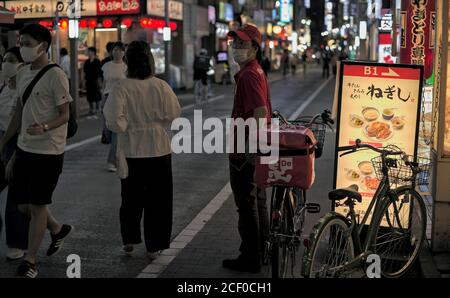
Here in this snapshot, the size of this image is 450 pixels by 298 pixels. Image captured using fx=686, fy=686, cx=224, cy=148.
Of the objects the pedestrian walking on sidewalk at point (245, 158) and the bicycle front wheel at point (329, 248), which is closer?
the bicycle front wheel at point (329, 248)

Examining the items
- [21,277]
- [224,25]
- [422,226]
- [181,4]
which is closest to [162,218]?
[21,277]

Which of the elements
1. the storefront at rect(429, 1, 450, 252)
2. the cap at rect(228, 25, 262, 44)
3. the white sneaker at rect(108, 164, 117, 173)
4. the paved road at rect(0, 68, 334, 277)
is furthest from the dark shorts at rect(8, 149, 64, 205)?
the white sneaker at rect(108, 164, 117, 173)

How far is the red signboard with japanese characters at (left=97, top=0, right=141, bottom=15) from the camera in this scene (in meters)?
26.9

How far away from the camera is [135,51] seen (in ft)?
20.3

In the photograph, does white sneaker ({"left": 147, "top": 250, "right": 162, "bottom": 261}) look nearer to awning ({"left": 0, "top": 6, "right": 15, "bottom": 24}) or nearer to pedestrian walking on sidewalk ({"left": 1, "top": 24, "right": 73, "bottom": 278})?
pedestrian walking on sidewalk ({"left": 1, "top": 24, "right": 73, "bottom": 278})

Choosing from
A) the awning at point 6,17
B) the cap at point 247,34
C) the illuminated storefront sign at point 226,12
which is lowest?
the cap at point 247,34

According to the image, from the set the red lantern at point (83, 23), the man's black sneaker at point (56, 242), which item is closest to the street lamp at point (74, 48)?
the red lantern at point (83, 23)

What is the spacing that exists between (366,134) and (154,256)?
227cm

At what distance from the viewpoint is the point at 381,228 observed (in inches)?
234

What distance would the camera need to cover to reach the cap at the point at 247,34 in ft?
18.9

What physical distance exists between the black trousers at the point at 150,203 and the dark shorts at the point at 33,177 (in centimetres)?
79

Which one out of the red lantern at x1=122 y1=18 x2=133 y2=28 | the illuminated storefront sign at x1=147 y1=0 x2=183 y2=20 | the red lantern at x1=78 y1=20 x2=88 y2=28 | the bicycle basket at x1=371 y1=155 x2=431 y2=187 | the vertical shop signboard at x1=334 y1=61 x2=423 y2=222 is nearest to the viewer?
the bicycle basket at x1=371 y1=155 x2=431 y2=187

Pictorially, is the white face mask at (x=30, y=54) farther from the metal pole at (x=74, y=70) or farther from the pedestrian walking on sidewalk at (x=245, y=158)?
the metal pole at (x=74, y=70)

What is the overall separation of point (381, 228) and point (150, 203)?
2.09m
